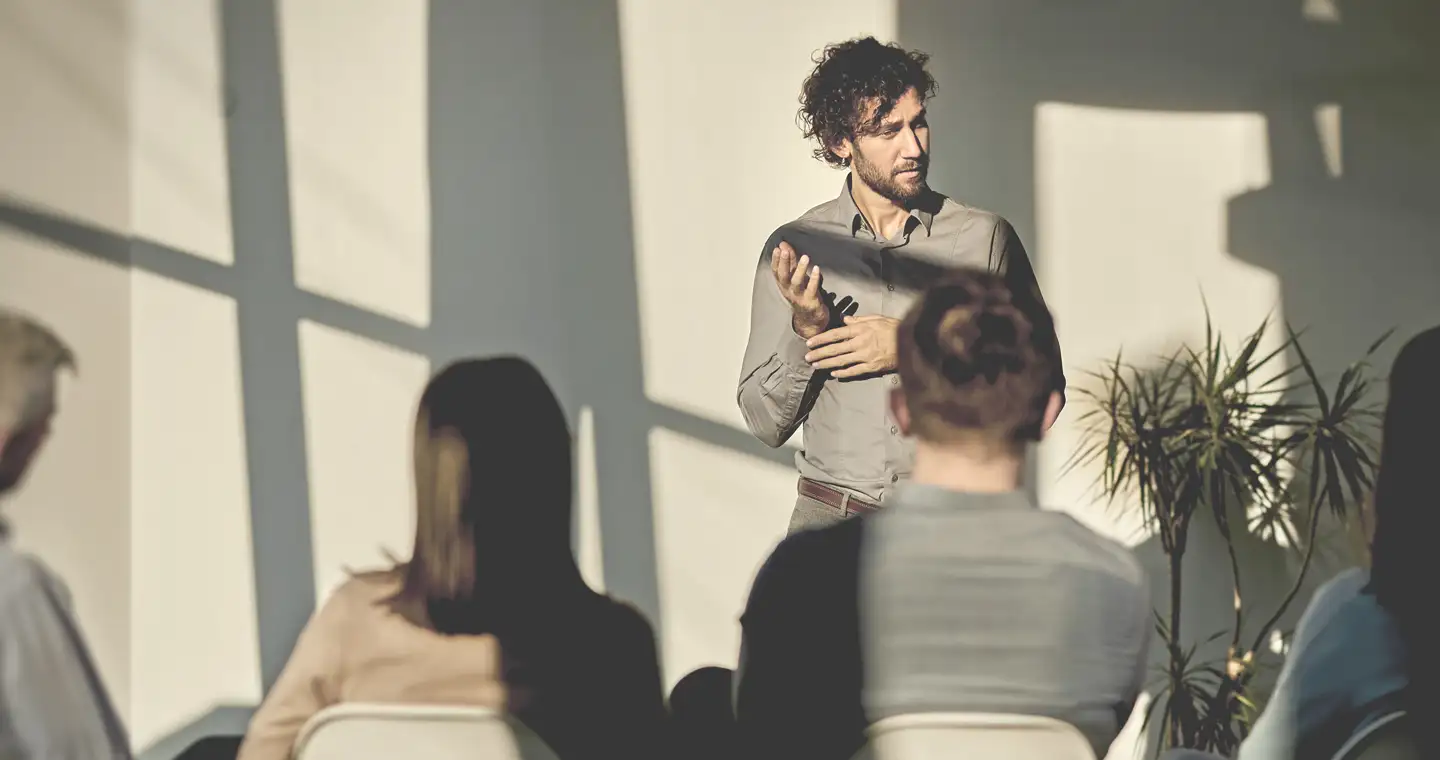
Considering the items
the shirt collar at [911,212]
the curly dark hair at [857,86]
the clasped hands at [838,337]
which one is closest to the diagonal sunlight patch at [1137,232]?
the curly dark hair at [857,86]

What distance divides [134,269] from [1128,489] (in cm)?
284

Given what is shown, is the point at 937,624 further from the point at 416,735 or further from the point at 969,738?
the point at 416,735

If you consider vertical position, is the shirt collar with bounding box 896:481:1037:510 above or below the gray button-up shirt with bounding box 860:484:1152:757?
above

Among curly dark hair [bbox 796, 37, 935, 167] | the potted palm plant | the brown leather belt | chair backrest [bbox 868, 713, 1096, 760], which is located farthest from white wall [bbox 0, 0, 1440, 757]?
chair backrest [bbox 868, 713, 1096, 760]

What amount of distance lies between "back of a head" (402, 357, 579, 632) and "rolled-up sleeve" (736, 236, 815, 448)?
1.03 metres

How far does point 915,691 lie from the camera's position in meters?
1.72

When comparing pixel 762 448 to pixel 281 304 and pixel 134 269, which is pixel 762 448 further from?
pixel 134 269

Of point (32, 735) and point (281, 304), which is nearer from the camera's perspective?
point (32, 735)

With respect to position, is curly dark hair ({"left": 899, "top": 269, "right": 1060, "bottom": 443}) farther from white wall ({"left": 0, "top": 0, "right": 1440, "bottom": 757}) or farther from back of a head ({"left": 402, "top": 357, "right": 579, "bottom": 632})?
white wall ({"left": 0, "top": 0, "right": 1440, "bottom": 757})

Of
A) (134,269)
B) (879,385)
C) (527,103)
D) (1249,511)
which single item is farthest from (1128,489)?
(134,269)

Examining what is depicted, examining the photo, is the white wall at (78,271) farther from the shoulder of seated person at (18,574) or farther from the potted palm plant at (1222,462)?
the potted palm plant at (1222,462)

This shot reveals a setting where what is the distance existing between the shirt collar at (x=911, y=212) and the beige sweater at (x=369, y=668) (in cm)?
170

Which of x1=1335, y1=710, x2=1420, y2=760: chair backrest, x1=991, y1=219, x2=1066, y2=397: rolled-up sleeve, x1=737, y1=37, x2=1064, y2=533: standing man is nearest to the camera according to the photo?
x1=1335, y1=710, x2=1420, y2=760: chair backrest

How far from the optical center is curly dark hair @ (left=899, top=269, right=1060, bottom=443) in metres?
1.87
